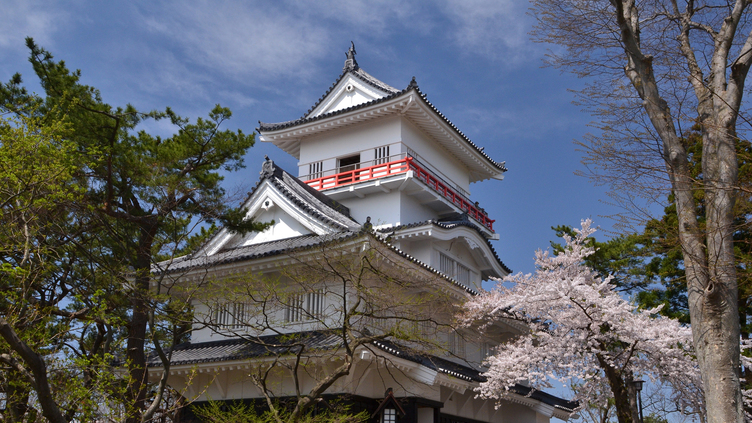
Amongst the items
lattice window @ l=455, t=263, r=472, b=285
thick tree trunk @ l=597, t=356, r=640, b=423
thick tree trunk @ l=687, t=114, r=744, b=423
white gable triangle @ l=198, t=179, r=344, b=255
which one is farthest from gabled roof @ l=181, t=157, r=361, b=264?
thick tree trunk @ l=687, t=114, r=744, b=423

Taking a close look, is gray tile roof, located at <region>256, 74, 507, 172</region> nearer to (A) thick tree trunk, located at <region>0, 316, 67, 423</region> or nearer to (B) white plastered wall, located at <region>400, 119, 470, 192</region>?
(B) white plastered wall, located at <region>400, 119, 470, 192</region>

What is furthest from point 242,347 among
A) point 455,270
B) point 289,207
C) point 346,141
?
point 346,141

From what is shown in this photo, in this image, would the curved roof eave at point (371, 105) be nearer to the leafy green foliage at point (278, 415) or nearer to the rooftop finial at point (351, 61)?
the rooftop finial at point (351, 61)

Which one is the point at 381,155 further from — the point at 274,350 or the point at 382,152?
the point at 274,350

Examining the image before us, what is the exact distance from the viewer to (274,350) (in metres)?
11.3

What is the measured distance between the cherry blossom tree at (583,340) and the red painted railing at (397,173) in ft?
15.7

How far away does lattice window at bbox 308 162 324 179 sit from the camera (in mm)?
20016

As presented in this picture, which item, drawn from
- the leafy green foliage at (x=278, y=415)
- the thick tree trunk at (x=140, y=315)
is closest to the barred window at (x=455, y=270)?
the leafy green foliage at (x=278, y=415)

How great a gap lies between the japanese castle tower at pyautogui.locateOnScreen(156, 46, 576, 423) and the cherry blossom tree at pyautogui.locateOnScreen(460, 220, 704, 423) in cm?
102

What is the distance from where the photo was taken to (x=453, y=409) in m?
14.3

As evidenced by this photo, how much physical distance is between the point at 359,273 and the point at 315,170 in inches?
400

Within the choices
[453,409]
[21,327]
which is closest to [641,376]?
[453,409]

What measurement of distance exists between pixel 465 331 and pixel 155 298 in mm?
8968

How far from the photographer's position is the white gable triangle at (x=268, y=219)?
14852mm
